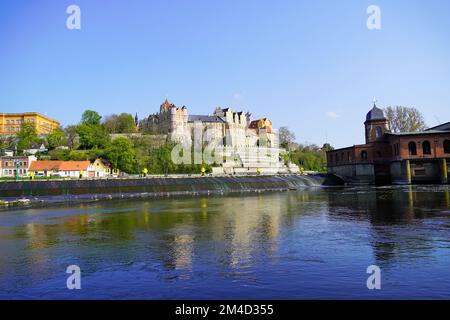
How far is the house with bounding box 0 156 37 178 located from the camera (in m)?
77.6

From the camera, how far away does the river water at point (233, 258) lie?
28.7ft

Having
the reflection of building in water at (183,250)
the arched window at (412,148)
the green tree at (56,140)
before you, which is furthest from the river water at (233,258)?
the green tree at (56,140)

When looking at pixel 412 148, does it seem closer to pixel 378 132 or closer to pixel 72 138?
pixel 378 132

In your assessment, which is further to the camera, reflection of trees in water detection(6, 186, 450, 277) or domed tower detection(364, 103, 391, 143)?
domed tower detection(364, 103, 391, 143)

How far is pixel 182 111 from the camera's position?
124 meters

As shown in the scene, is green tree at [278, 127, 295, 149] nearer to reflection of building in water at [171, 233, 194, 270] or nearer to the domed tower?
the domed tower

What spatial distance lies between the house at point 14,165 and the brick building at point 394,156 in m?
63.9

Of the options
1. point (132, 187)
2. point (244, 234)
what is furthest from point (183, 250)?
point (132, 187)

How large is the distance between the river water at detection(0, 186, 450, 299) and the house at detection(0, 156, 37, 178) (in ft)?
210

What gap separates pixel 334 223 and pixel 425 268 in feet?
30.7

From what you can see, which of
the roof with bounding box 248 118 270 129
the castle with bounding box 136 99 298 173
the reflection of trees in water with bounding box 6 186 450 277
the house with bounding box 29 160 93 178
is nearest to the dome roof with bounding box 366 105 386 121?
the castle with bounding box 136 99 298 173

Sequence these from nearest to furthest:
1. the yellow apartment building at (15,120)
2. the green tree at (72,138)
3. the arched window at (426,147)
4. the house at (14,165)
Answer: the arched window at (426,147) < the house at (14,165) < the green tree at (72,138) < the yellow apartment building at (15,120)

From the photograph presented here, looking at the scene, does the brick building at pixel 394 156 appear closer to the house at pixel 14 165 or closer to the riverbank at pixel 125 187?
the riverbank at pixel 125 187
